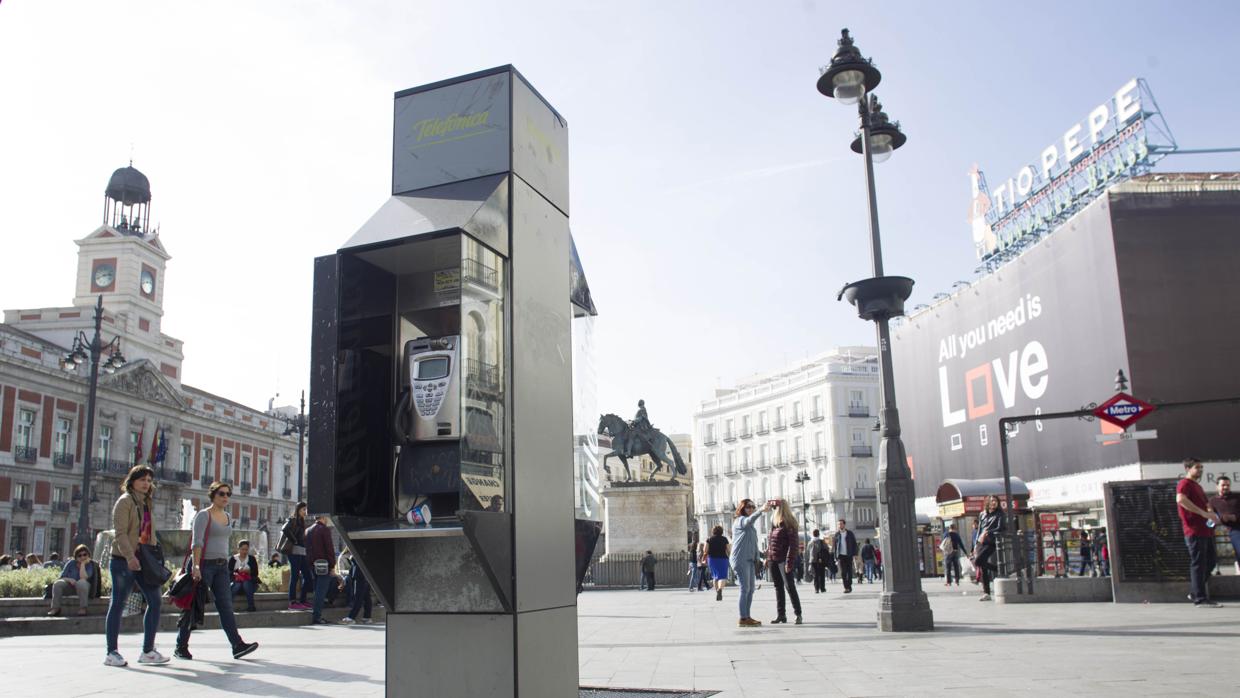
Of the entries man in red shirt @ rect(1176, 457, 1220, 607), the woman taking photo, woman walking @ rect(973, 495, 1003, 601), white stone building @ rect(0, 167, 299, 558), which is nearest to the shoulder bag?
the woman taking photo

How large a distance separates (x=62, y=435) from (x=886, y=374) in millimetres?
49157

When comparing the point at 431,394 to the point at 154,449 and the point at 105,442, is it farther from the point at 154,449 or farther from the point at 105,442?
the point at 105,442

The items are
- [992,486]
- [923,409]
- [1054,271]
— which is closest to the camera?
[992,486]

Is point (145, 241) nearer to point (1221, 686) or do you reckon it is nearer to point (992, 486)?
point (992, 486)

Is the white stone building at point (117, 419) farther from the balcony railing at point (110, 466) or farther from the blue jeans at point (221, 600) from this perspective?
the blue jeans at point (221, 600)

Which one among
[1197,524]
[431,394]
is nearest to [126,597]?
[431,394]

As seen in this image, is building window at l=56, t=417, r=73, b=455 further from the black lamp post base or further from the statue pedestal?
the black lamp post base

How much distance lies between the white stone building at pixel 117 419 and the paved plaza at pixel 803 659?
37874mm

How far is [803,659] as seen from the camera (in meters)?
7.81

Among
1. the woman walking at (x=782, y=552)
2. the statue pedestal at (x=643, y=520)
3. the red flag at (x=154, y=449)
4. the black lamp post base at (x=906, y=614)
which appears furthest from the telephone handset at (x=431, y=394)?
the red flag at (x=154, y=449)

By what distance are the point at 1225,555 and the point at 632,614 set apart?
878 cm

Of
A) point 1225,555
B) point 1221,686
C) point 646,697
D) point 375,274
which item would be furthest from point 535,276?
point 1225,555

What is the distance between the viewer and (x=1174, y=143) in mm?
33750

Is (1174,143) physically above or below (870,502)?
above
